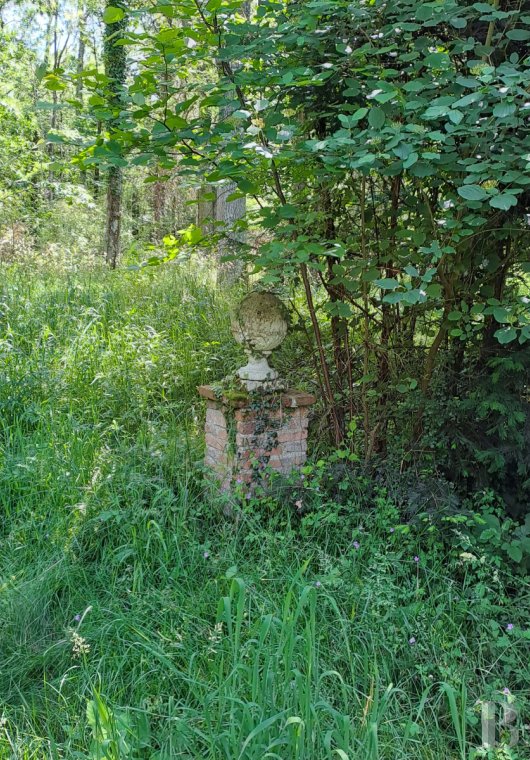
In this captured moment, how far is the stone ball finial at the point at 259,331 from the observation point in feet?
11.1

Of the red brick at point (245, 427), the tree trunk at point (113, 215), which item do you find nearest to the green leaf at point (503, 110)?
the red brick at point (245, 427)

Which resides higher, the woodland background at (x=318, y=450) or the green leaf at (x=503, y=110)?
the green leaf at (x=503, y=110)

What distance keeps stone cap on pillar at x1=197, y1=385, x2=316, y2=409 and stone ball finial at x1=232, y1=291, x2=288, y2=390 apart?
0.08m

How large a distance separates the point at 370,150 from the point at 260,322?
1148mm

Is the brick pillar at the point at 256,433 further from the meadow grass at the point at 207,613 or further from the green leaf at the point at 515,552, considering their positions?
the green leaf at the point at 515,552

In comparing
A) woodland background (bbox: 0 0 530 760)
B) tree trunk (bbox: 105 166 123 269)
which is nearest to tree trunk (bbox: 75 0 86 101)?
woodland background (bbox: 0 0 530 760)

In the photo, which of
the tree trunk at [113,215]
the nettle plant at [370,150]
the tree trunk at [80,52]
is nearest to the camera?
the nettle plant at [370,150]

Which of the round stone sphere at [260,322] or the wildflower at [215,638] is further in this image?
the round stone sphere at [260,322]

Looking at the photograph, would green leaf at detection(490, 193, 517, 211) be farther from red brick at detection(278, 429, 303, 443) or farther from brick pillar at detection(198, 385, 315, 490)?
red brick at detection(278, 429, 303, 443)

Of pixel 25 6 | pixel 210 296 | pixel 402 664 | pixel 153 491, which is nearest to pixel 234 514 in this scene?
pixel 153 491

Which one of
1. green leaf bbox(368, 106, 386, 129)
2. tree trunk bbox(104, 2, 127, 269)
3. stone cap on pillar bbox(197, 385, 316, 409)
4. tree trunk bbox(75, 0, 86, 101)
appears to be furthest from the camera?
tree trunk bbox(104, 2, 127, 269)

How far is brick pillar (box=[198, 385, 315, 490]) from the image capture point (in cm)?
334

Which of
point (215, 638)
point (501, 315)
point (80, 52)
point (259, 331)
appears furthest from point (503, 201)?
point (80, 52)

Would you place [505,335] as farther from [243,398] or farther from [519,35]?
[243,398]
